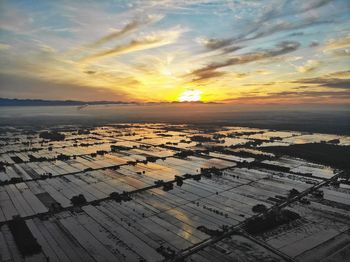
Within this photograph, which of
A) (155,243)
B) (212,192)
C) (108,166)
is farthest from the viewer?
(108,166)

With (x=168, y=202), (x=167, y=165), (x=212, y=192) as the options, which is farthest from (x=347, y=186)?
(x=167, y=165)

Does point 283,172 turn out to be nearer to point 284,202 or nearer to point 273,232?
point 284,202

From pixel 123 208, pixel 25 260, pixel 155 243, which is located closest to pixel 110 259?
pixel 155 243

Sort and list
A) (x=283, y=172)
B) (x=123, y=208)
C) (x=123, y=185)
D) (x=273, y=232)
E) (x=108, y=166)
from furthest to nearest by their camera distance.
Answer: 1. (x=108, y=166)
2. (x=283, y=172)
3. (x=123, y=185)
4. (x=123, y=208)
5. (x=273, y=232)

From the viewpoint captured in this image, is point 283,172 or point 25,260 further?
point 283,172

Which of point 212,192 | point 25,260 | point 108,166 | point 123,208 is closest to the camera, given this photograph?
point 25,260

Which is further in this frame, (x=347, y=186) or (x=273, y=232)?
(x=347, y=186)

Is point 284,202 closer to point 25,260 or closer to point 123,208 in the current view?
point 123,208

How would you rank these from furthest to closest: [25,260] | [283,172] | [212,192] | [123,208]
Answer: [283,172] < [212,192] < [123,208] < [25,260]
